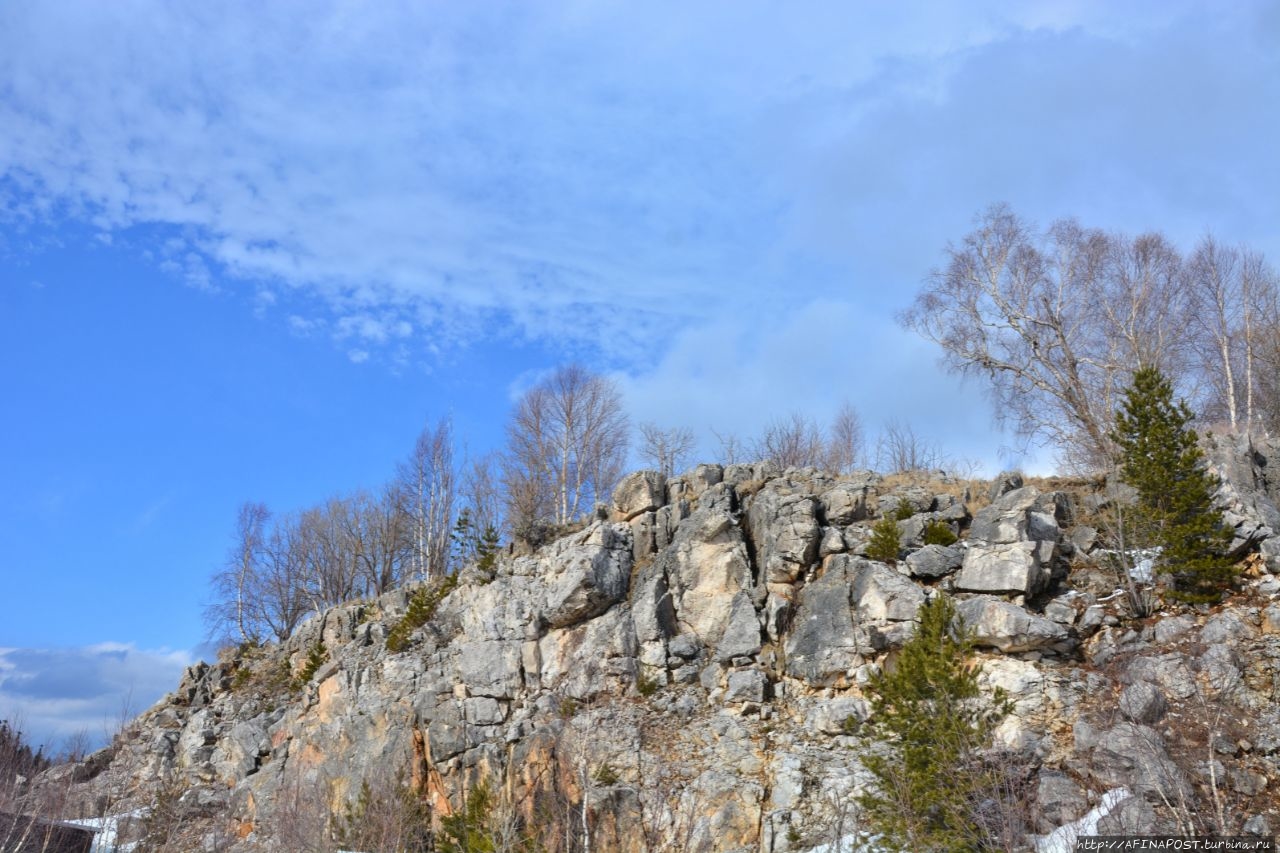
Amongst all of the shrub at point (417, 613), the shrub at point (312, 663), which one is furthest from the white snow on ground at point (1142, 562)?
the shrub at point (312, 663)

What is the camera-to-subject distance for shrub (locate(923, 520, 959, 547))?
28.9 meters

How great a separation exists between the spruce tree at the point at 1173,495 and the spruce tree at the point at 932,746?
242 inches

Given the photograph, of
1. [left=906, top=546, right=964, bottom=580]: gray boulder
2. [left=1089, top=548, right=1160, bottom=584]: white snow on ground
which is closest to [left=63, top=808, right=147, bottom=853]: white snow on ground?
[left=906, top=546, right=964, bottom=580]: gray boulder

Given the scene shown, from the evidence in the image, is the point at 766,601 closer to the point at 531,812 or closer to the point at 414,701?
the point at 531,812

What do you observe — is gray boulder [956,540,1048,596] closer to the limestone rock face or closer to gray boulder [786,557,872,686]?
gray boulder [786,557,872,686]

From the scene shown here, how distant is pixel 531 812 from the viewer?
87.1ft

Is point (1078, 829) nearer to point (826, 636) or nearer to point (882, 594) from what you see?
point (882, 594)

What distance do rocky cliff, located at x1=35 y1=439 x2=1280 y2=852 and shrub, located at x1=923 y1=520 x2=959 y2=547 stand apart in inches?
14.3

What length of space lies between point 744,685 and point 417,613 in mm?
13532

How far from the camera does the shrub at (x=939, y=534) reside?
2889 cm

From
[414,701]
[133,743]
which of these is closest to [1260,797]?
Result: [414,701]

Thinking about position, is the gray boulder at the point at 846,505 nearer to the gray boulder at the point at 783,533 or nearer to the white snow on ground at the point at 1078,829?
the gray boulder at the point at 783,533

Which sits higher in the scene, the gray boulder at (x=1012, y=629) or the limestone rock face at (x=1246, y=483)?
the limestone rock face at (x=1246, y=483)

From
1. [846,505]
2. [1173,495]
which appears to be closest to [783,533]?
[846,505]
